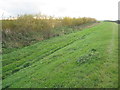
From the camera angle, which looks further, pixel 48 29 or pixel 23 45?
pixel 48 29

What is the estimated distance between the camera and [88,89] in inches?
193

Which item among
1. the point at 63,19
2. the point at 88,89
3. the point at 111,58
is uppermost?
the point at 63,19

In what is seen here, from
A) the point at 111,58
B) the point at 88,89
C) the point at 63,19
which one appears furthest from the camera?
the point at 63,19

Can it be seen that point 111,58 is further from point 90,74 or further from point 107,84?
point 107,84

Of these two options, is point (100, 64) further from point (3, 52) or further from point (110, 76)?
point (3, 52)

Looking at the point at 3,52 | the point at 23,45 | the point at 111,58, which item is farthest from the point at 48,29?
the point at 111,58

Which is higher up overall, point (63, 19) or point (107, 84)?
point (63, 19)

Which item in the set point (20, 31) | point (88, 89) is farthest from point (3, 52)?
point (88, 89)

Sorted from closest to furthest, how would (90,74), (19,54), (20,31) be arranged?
(90,74) → (19,54) → (20,31)

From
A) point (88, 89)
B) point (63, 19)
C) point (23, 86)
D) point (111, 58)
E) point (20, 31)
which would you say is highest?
point (63, 19)

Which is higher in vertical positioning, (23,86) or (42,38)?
(42,38)

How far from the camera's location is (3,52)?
1329 centimetres

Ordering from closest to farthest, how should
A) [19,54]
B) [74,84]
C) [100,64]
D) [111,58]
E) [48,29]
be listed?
[74,84] → [100,64] → [111,58] → [19,54] → [48,29]

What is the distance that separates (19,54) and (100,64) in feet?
26.0
